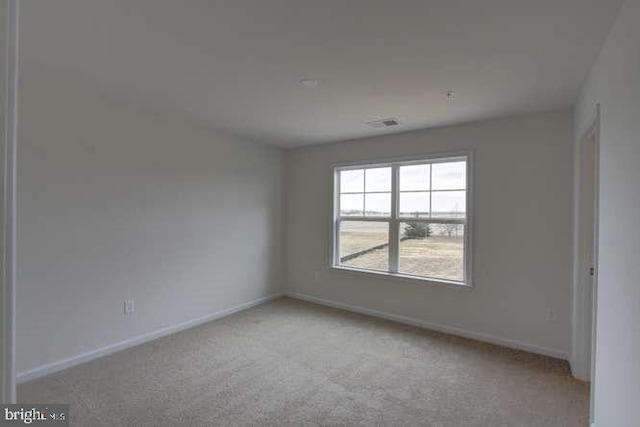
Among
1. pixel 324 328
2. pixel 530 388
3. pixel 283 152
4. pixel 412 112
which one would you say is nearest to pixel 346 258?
pixel 324 328

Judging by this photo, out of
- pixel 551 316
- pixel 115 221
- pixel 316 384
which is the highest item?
pixel 115 221

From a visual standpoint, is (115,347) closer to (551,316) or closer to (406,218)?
(406,218)

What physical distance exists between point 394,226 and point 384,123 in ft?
4.30

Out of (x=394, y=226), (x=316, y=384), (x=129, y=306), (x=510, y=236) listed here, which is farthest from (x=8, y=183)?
(x=394, y=226)

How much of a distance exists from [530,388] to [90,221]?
390 cm

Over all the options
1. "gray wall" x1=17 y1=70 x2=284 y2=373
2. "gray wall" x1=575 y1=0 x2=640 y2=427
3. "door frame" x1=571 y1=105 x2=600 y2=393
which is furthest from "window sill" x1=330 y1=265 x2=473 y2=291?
"gray wall" x1=575 y1=0 x2=640 y2=427

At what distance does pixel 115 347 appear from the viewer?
3139 millimetres

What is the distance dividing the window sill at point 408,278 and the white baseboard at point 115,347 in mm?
1450

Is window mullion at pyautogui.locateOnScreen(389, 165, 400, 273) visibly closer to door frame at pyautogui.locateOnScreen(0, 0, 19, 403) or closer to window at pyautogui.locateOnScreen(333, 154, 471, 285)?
window at pyautogui.locateOnScreen(333, 154, 471, 285)

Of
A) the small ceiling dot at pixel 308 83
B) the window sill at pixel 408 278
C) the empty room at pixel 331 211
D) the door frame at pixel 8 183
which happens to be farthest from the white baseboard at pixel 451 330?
the door frame at pixel 8 183

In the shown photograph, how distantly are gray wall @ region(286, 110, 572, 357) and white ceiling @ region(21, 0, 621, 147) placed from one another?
326mm

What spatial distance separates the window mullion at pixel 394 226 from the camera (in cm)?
422

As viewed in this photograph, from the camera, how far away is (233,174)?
14.2 feet

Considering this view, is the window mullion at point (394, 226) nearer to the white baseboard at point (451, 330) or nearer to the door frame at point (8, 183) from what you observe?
the white baseboard at point (451, 330)
